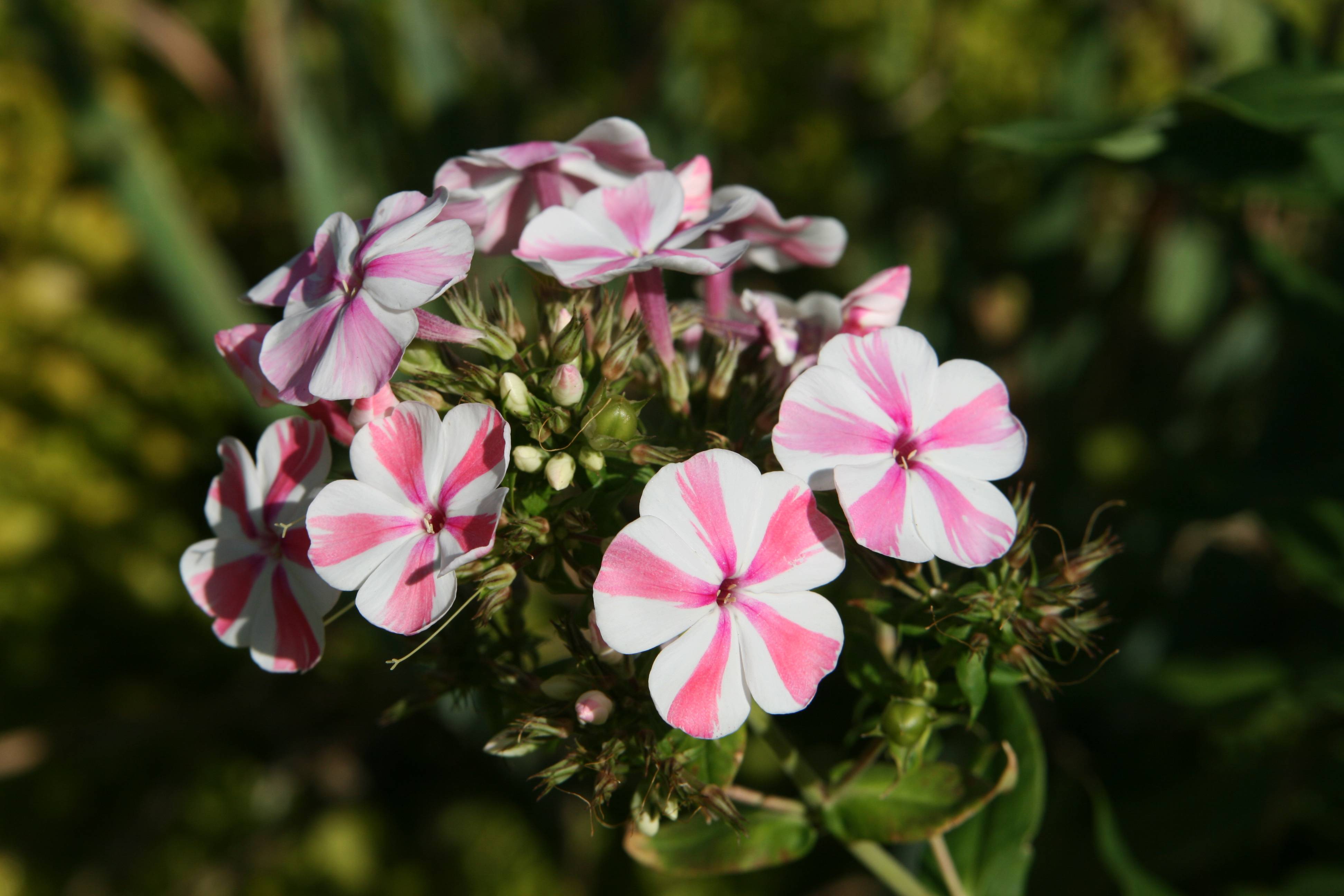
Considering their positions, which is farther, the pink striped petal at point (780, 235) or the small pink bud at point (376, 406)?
the pink striped petal at point (780, 235)

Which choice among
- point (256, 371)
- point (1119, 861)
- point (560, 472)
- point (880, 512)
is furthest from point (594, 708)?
point (1119, 861)

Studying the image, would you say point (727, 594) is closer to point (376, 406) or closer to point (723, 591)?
point (723, 591)

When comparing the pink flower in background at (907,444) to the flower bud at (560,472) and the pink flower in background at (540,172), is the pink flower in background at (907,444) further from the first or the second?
the pink flower in background at (540,172)

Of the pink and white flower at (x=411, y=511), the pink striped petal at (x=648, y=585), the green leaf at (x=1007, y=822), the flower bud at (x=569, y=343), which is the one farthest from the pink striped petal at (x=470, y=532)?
the green leaf at (x=1007, y=822)

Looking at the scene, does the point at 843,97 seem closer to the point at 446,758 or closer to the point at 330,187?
the point at 330,187

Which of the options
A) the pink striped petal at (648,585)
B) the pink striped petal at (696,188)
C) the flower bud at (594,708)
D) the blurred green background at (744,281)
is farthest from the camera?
the blurred green background at (744,281)

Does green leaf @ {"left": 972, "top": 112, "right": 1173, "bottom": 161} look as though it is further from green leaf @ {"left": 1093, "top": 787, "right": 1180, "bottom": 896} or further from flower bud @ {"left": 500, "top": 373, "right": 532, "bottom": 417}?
green leaf @ {"left": 1093, "top": 787, "right": 1180, "bottom": 896}

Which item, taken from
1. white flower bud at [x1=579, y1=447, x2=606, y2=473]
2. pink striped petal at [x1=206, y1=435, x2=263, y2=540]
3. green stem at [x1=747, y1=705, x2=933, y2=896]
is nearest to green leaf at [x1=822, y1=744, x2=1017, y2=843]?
green stem at [x1=747, y1=705, x2=933, y2=896]

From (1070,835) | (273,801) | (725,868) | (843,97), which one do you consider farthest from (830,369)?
(273,801)
